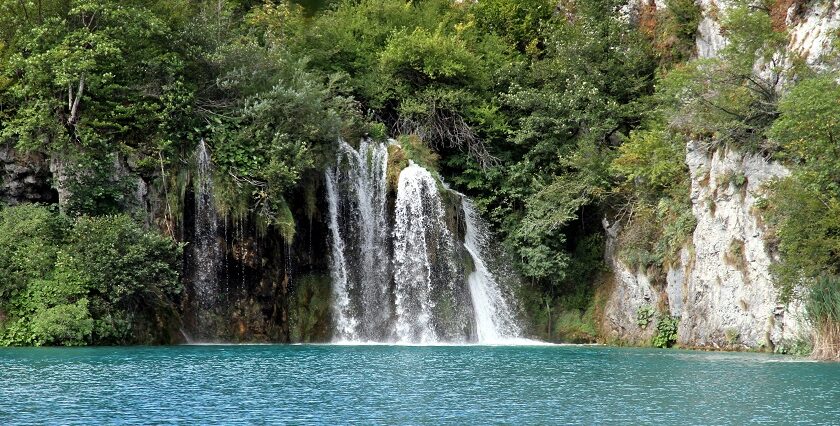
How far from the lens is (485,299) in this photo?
31.6 metres

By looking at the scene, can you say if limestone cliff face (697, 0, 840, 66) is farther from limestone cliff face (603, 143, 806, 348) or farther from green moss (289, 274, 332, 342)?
green moss (289, 274, 332, 342)

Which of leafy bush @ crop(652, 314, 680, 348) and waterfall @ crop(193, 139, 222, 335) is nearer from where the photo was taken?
leafy bush @ crop(652, 314, 680, 348)

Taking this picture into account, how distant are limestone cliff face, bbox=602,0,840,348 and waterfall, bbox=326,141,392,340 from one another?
8.09 m

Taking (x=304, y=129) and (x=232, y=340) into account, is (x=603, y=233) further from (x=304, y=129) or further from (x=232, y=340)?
(x=232, y=340)

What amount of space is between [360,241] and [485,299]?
4.47 m

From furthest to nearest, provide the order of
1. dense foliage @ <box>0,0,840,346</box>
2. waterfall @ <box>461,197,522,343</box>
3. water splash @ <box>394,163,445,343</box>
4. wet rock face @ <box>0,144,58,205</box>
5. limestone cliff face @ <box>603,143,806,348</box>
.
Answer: waterfall @ <box>461,197,522,343</box>
water splash @ <box>394,163,445,343</box>
wet rock face @ <box>0,144,58,205</box>
dense foliage @ <box>0,0,840,346</box>
limestone cliff face @ <box>603,143,806,348</box>

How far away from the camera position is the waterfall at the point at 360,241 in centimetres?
3009

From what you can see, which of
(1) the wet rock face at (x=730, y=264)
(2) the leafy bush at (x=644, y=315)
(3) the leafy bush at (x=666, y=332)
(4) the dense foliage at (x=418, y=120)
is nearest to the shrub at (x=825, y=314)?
(4) the dense foliage at (x=418, y=120)

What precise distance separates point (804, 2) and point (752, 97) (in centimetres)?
342

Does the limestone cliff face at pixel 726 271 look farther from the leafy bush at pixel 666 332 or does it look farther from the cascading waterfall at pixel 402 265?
the cascading waterfall at pixel 402 265

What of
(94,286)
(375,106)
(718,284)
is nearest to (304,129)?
(375,106)

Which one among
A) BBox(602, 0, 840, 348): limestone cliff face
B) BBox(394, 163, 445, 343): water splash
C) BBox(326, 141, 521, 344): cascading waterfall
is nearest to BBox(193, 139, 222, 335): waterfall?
BBox(326, 141, 521, 344): cascading waterfall

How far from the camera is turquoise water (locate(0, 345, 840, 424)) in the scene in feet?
42.3

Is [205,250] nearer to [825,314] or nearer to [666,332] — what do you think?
[666,332]
